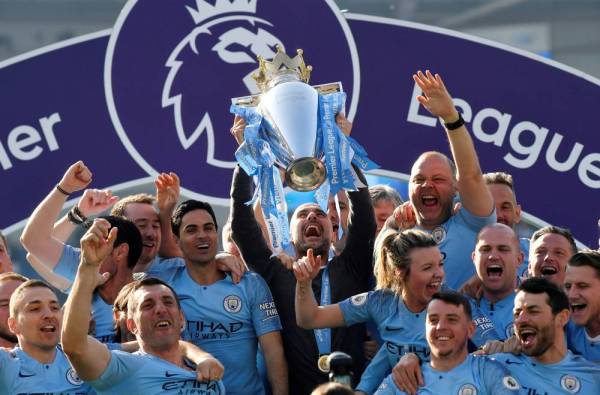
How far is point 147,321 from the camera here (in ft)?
18.3

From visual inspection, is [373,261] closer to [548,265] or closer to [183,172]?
[548,265]

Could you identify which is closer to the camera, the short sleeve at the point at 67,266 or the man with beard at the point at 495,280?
the man with beard at the point at 495,280

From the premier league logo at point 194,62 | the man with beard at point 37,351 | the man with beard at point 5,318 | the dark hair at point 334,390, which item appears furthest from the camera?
the premier league logo at point 194,62

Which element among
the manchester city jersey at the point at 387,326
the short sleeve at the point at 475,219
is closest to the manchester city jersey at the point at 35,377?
the manchester city jersey at the point at 387,326

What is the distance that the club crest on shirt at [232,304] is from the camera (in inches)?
240

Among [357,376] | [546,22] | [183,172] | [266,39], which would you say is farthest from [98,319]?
[546,22]

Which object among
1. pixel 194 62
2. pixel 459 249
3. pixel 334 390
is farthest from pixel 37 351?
pixel 194 62

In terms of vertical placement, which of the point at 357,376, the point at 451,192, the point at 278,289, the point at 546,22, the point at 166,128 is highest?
the point at 546,22

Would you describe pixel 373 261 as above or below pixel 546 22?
below

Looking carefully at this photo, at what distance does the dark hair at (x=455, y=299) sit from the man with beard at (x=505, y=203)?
98cm

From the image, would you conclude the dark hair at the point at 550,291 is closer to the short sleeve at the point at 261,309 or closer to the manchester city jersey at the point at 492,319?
the manchester city jersey at the point at 492,319

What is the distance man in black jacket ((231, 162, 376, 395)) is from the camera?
6.15m

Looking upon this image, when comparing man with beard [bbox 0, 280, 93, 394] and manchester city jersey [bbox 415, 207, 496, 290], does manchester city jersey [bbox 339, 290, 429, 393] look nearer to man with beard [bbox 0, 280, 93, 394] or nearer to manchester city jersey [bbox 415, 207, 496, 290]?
manchester city jersey [bbox 415, 207, 496, 290]

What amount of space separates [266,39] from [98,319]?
2.13 metres
